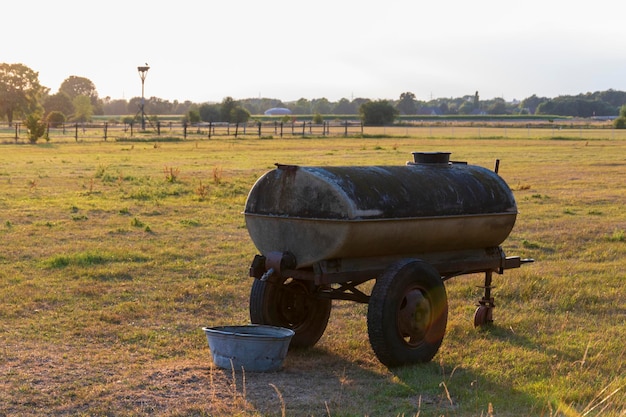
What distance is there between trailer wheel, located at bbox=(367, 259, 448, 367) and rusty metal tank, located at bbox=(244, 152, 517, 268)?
1.14ft

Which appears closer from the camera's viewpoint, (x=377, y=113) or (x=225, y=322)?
(x=225, y=322)

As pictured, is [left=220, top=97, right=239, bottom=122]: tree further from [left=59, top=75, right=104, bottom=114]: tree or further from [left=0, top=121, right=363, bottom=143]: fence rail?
[left=59, top=75, right=104, bottom=114]: tree

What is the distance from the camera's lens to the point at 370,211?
25.0 ft

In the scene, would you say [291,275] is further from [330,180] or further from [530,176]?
[530,176]

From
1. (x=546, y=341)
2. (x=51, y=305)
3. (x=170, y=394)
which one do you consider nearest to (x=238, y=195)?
(x=51, y=305)

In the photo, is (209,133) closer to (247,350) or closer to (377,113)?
(377,113)

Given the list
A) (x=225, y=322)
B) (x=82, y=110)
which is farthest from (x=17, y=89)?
(x=225, y=322)

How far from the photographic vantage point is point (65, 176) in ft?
91.4

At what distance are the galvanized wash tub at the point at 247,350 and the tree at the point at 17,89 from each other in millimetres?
97252

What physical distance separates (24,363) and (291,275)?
8.15 ft

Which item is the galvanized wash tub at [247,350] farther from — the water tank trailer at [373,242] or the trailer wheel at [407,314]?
the trailer wheel at [407,314]

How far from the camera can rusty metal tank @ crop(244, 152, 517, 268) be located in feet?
25.0

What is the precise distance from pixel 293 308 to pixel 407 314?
129 cm

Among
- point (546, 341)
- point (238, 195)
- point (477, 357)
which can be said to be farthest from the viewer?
point (238, 195)
